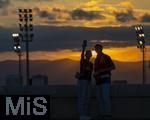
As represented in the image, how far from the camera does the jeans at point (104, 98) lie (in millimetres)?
13320

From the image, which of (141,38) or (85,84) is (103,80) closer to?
(85,84)

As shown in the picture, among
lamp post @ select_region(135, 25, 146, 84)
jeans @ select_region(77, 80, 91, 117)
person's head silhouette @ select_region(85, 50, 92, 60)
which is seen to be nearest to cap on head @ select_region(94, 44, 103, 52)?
person's head silhouette @ select_region(85, 50, 92, 60)

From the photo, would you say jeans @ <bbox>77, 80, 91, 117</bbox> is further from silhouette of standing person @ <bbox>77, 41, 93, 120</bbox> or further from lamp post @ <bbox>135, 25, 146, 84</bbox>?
lamp post @ <bbox>135, 25, 146, 84</bbox>

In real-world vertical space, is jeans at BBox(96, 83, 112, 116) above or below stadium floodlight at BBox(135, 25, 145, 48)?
below

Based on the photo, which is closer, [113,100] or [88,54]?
[88,54]

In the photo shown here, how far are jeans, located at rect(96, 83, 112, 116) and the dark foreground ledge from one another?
112 centimetres

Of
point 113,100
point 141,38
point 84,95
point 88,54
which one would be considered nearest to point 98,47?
point 88,54

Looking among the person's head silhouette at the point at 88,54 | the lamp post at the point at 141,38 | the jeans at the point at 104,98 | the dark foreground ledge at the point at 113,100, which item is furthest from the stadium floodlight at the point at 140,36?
the jeans at the point at 104,98

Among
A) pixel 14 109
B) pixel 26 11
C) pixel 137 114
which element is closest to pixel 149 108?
pixel 137 114

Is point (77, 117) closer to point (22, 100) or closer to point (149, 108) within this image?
point (149, 108)

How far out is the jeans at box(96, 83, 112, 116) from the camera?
1332 centimetres

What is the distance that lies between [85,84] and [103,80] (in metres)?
0.46

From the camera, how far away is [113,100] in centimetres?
1477

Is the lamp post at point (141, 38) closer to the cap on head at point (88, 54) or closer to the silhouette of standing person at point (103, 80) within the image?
the cap on head at point (88, 54)
